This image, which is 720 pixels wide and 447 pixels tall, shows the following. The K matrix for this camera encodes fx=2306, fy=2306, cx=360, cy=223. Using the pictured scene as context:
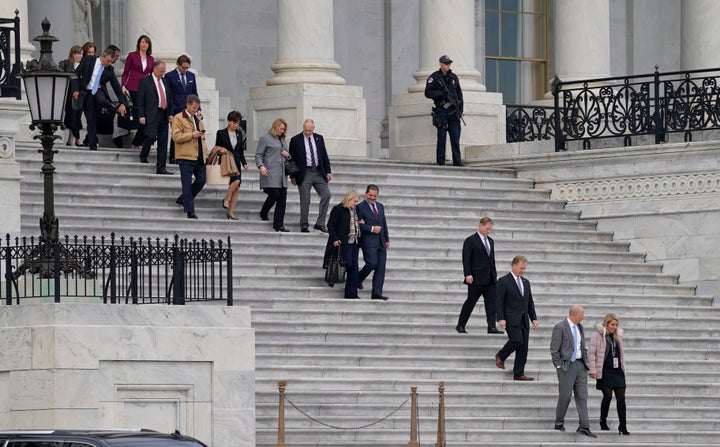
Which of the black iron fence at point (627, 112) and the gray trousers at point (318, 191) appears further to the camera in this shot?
the black iron fence at point (627, 112)

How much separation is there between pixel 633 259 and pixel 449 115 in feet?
13.0

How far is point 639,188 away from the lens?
33.6 meters

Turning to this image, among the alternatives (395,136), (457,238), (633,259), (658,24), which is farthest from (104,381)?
(658,24)

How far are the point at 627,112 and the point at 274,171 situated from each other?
6647mm

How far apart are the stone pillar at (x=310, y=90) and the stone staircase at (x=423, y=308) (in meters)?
1.42

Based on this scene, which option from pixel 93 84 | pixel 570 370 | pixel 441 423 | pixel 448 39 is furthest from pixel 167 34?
pixel 441 423

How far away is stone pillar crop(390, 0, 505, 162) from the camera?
3681cm

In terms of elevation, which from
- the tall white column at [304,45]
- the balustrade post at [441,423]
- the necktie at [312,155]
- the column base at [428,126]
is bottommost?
the balustrade post at [441,423]

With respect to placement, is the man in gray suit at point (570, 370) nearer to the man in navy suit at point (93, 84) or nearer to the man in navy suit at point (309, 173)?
the man in navy suit at point (309, 173)

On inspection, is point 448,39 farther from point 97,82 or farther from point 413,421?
point 413,421

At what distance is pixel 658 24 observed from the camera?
46000 mm

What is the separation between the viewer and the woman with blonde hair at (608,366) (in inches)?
1045

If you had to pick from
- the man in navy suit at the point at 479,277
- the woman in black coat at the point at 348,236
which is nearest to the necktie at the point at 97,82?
the woman in black coat at the point at 348,236

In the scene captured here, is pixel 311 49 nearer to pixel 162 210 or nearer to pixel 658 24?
pixel 162 210
